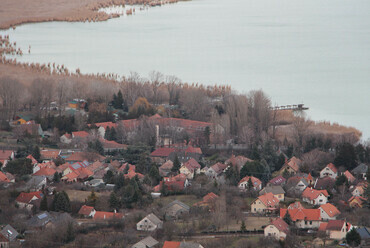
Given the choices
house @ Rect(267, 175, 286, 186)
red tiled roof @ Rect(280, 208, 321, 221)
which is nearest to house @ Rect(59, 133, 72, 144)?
house @ Rect(267, 175, 286, 186)

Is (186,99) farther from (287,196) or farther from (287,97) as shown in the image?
(287,196)

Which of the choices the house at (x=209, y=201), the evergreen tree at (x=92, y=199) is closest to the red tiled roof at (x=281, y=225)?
the house at (x=209, y=201)

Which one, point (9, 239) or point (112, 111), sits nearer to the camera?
point (9, 239)

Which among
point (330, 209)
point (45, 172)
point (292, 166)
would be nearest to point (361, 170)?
point (292, 166)

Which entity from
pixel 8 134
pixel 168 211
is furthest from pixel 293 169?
pixel 8 134

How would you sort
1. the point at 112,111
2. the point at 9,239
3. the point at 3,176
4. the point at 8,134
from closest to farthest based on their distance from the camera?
1. the point at 9,239
2. the point at 3,176
3. the point at 8,134
4. the point at 112,111

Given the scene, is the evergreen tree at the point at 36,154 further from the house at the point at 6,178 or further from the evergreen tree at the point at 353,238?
the evergreen tree at the point at 353,238

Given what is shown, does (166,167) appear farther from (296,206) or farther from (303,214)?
(303,214)

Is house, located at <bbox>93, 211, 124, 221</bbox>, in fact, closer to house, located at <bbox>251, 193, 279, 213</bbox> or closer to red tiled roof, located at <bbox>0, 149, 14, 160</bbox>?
house, located at <bbox>251, 193, 279, 213</bbox>
